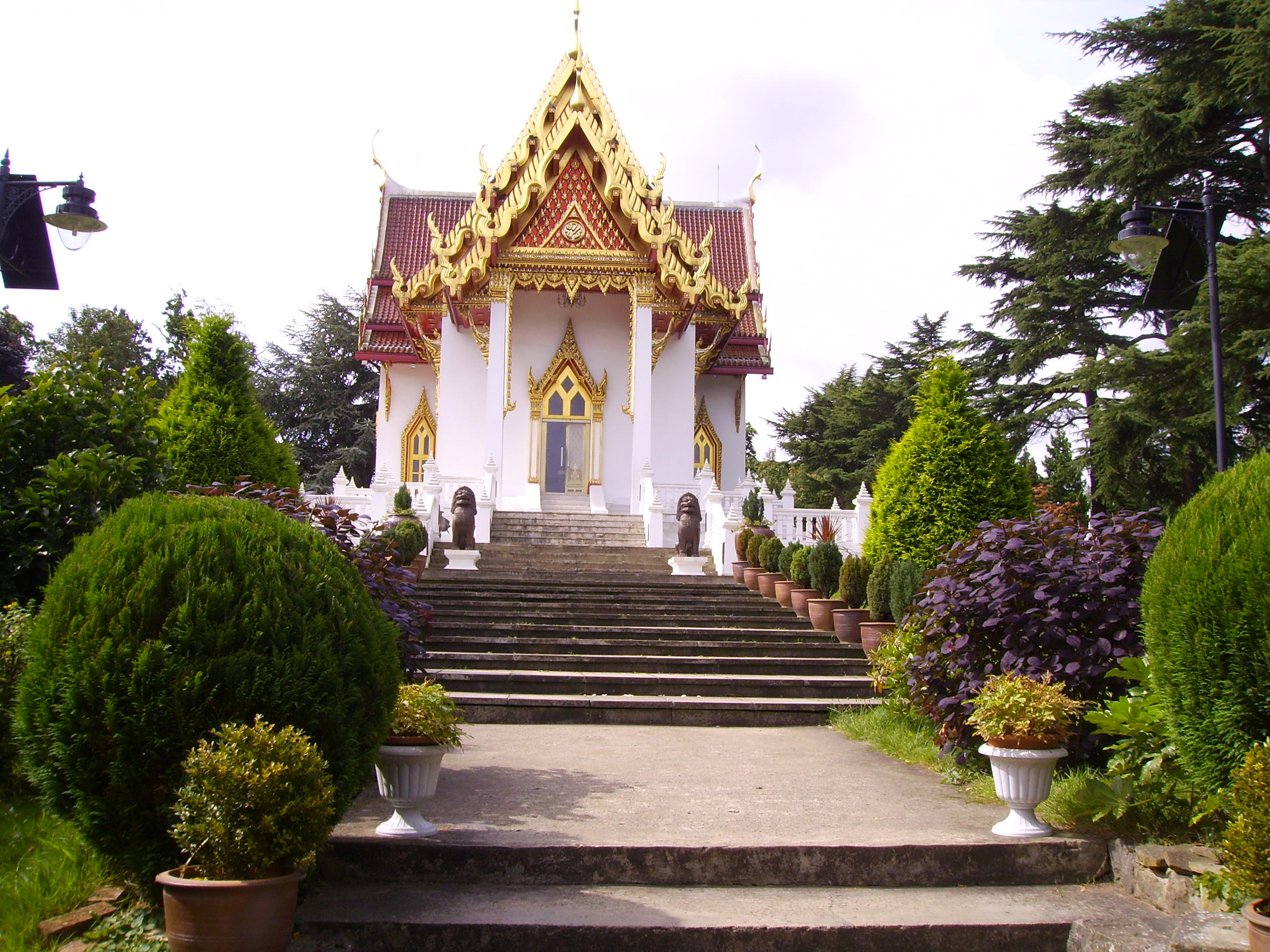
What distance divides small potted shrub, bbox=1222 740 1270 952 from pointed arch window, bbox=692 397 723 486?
2317cm

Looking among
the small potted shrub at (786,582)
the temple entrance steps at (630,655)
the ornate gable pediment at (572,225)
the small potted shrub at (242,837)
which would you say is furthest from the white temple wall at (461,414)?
the small potted shrub at (242,837)

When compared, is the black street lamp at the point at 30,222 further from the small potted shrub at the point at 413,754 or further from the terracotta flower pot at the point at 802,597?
the terracotta flower pot at the point at 802,597

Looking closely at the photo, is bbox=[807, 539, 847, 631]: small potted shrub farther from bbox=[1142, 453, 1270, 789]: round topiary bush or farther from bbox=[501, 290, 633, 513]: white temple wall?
bbox=[501, 290, 633, 513]: white temple wall

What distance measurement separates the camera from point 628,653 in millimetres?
11055

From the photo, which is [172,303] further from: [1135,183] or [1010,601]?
[1010,601]

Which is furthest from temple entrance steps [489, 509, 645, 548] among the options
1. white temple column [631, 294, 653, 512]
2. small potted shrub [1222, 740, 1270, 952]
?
small potted shrub [1222, 740, 1270, 952]

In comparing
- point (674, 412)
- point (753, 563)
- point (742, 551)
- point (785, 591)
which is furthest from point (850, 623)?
point (674, 412)

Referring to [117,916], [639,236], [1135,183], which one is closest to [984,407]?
[1135,183]

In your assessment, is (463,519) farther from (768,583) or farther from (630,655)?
(630,655)

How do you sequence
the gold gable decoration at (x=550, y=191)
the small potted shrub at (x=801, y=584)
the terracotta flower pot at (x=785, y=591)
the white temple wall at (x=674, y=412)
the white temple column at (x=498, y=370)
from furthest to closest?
the white temple wall at (x=674, y=412)
the white temple column at (x=498, y=370)
the gold gable decoration at (x=550, y=191)
the terracotta flower pot at (x=785, y=591)
the small potted shrub at (x=801, y=584)

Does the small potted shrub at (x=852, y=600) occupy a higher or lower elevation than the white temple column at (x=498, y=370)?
lower

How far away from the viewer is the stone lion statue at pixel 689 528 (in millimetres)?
16047

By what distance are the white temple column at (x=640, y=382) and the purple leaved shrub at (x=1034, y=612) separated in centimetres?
1471

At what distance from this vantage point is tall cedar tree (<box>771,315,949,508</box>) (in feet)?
118
